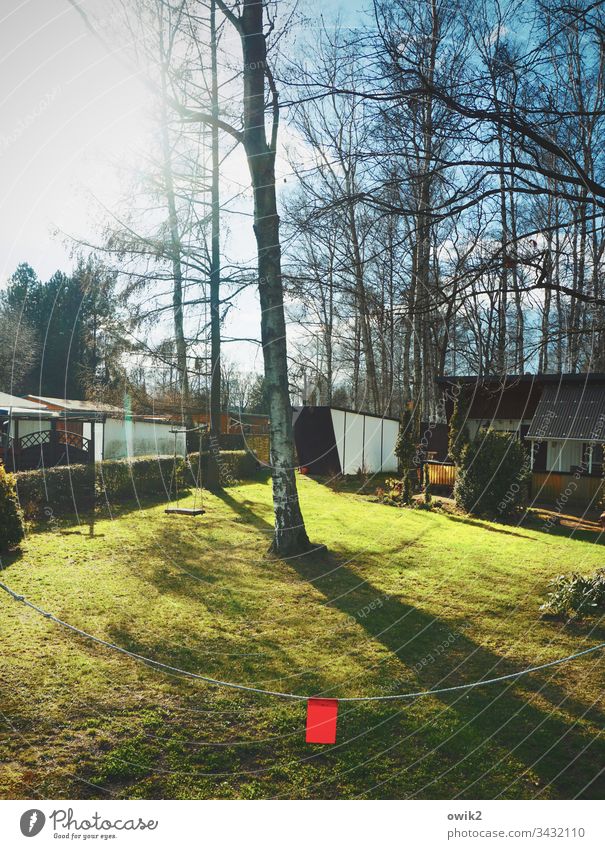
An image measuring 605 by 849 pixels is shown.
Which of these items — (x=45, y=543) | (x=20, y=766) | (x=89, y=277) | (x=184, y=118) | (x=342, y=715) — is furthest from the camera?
(x=45, y=543)

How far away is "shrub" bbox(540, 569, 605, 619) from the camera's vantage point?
5.30 m

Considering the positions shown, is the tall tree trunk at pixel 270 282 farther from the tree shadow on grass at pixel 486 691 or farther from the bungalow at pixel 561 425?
the bungalow at pixel 561 425

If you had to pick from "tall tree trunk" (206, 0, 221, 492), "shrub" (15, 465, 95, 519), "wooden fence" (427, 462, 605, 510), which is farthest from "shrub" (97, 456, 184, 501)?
"wooden fence" (427, 462, 605, 510)

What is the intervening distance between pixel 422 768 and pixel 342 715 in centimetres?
61

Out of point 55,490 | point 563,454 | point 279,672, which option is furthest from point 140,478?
point 563,454

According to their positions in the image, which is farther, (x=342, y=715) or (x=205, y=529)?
(x=205, y=529)

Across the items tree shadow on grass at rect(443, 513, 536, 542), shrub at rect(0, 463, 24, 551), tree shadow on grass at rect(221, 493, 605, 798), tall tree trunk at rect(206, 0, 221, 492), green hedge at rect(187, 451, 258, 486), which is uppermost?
tall tree trunk at rect(206, 0, 221, 492)

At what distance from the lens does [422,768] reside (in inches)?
109

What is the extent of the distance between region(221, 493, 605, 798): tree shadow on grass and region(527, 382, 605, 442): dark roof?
8.79m

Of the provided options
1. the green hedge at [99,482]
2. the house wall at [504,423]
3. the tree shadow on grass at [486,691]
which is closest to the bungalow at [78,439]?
the green hedge at [99,482]

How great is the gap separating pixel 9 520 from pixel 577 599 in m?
6.34

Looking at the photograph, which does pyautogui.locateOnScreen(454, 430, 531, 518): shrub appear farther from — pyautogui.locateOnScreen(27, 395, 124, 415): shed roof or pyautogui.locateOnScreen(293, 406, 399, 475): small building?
pyautogui.locateOnScreen(27, 395, 124, 415): shed roof

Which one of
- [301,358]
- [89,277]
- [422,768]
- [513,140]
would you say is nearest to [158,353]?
[89,277]

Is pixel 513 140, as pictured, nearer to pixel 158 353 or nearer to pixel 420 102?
pixel 420 102
